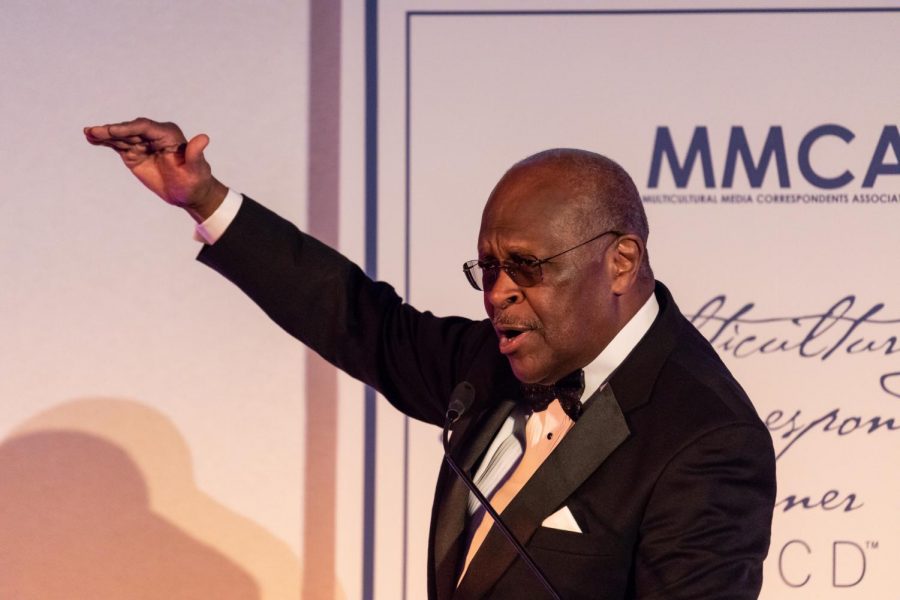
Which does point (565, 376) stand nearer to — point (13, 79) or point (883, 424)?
point (883, 424)

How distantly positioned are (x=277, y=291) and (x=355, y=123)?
27.9 inches

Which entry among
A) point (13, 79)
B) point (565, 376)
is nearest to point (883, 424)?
point (565, 376)

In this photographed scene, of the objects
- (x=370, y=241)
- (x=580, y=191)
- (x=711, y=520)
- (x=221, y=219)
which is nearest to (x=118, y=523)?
(x=370, y=241)

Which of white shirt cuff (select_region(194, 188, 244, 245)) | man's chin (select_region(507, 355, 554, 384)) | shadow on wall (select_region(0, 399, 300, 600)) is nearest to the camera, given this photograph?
man's chin (select_region(507, 355, 554, 384))

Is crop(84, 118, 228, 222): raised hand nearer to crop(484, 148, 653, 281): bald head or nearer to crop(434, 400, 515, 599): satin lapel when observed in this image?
crop(484, 148, 653, 281): bald head

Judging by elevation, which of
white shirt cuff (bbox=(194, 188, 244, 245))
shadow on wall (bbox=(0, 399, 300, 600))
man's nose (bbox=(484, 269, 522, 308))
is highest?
white shirt cuff (bbox=(194, 188, 244, 245))

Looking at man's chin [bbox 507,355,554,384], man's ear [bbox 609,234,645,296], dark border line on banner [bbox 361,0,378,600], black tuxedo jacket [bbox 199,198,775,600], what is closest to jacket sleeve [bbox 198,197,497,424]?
black tuxedo jacket [bbox 199,198,775,600]

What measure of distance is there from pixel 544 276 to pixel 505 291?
7cm

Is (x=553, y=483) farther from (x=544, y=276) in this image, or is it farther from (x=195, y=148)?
(x=195, y=148)

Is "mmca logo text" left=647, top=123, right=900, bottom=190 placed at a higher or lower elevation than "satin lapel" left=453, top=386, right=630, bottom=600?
higher

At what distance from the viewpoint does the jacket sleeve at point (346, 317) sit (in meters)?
2.21

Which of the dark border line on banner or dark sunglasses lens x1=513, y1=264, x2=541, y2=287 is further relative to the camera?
the dark border line on banner

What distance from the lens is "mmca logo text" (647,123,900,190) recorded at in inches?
108

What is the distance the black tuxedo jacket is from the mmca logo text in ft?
2.52
